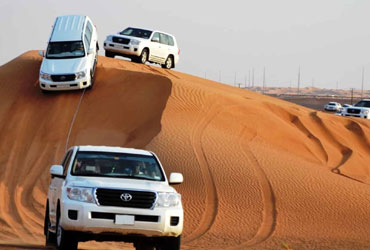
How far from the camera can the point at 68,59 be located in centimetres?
3103

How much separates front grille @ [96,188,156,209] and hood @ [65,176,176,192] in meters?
0.08

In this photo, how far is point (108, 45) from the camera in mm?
37875

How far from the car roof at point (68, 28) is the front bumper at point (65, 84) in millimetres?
1530

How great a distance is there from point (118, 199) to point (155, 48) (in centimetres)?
2636

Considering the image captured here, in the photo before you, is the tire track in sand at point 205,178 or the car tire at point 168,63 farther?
the car tire at point 168,63

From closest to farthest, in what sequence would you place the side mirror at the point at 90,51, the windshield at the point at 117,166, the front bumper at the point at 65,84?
the windshield at the point at 117,166, the front bumper at the point at 65,84, the side mirror at the point at 90,51

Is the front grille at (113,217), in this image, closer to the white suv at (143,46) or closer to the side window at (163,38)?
the white suv at (143,46)

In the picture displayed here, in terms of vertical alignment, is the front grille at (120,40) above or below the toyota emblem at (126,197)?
below

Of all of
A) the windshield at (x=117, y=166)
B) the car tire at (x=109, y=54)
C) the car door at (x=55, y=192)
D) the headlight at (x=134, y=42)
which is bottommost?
the car tire at (x=109, y=54)

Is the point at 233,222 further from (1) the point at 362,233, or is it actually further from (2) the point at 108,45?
(2) the point at 108,45

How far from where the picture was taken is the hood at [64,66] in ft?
100

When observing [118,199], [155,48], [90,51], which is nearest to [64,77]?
[90,51]

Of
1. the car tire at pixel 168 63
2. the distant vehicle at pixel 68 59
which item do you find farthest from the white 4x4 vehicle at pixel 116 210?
the car tire at pixel 168 63

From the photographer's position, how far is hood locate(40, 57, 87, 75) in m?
30.6
